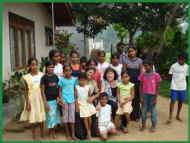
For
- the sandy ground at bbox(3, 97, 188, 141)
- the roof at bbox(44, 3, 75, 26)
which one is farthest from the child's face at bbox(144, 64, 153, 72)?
the roof at bbox(44, 3, 75, 26)

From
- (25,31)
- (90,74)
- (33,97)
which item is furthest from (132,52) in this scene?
(25,31)

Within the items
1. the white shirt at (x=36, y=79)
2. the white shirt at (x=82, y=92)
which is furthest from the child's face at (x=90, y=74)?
the white shirt at (x=36, y=79)

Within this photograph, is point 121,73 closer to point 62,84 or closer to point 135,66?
point 135,66

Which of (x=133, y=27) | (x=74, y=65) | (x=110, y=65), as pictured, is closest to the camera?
(x=74, y=65)

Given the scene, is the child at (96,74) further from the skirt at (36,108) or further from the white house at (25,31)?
the white house at (25,31)

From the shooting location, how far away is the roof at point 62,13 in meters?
13.3

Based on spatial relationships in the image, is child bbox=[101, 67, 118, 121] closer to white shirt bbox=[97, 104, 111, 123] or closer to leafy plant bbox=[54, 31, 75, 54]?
white shirt bbox=[97, 104, 111, 123]

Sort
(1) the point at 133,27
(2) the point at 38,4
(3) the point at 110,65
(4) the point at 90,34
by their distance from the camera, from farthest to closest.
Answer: (4) the point at 90,34, (1) the point at 133,27, (2) the point at 38,4, (3) the point at 110,65

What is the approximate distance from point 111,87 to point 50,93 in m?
1.19

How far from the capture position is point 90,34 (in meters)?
21.3

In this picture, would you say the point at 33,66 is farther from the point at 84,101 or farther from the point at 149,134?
the point at 149,134

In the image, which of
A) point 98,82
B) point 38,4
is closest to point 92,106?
point 98,82

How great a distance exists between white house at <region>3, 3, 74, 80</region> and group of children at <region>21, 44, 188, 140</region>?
2.41 metres

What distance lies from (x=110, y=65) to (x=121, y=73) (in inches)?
12.0
